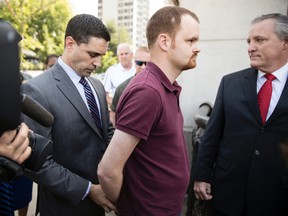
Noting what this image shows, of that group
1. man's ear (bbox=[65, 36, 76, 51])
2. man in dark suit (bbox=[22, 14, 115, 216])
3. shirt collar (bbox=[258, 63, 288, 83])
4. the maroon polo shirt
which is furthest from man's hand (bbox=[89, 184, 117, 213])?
shirt collar (bbox=[258, 63, 288, 83])

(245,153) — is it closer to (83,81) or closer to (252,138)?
(252,138)

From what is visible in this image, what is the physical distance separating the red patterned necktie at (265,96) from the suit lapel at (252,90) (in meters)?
0.05

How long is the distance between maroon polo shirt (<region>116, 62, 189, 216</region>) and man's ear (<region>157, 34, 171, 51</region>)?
0.13 metres

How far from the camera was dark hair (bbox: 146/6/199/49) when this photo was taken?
1.74m

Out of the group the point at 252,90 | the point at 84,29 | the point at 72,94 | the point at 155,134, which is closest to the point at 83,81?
the point at 72,94

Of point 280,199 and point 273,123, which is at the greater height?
point 273,123

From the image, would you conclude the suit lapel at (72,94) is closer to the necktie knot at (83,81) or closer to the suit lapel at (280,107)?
the necktie knot at (83,81)

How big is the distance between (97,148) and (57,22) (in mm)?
30385

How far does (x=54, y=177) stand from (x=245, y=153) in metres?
1.37

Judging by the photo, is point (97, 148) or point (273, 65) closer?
point (97, 148)

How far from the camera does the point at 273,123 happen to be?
2.12 m

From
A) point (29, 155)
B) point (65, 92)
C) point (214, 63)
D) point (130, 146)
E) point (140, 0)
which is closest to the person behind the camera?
point (29, 155)

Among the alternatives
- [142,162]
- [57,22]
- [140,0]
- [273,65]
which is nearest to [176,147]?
[142,162]

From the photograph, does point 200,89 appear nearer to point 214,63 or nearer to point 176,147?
point 214,63
